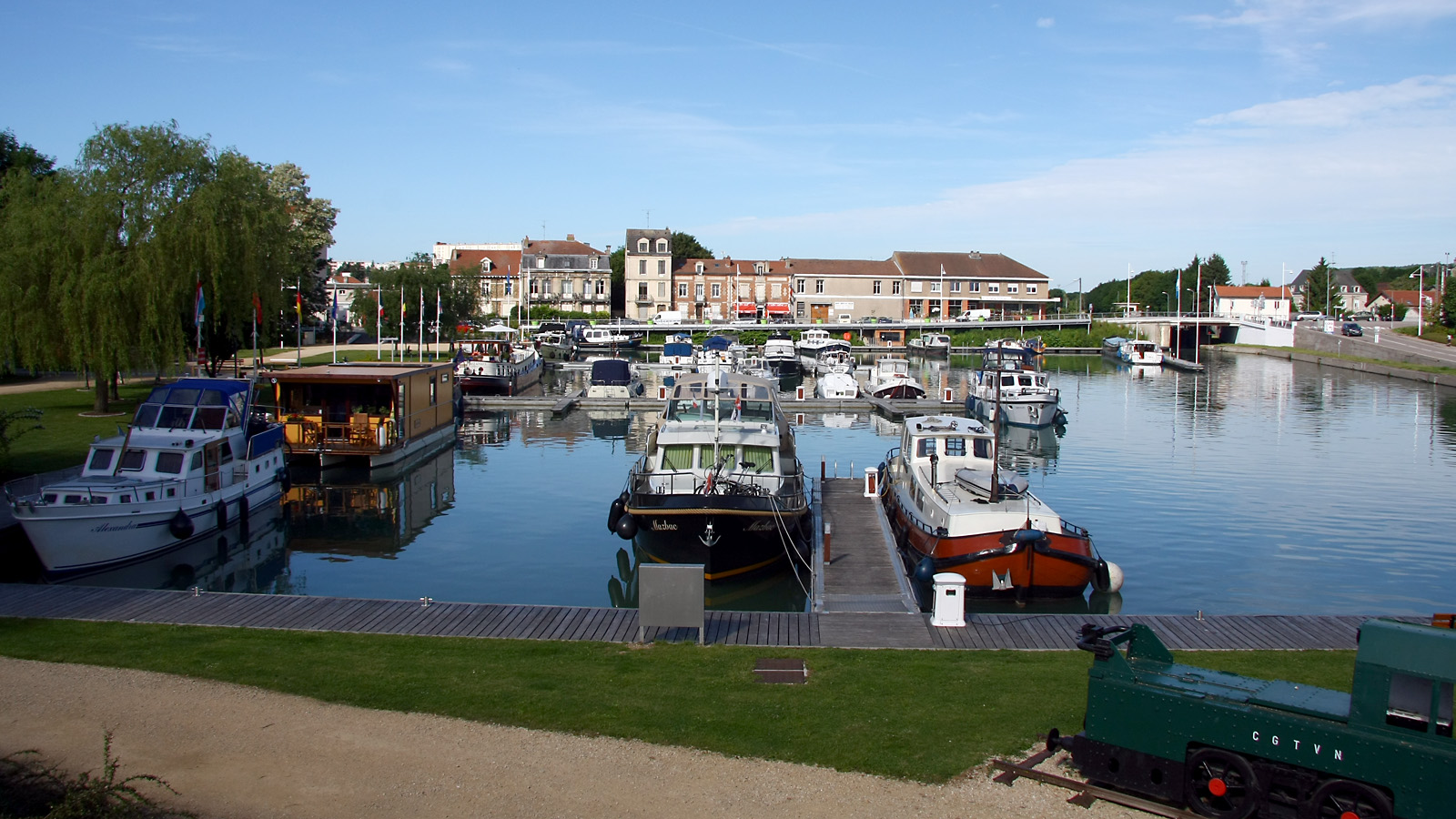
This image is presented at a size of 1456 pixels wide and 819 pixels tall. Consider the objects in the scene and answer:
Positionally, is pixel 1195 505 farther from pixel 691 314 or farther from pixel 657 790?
pixel 691 314

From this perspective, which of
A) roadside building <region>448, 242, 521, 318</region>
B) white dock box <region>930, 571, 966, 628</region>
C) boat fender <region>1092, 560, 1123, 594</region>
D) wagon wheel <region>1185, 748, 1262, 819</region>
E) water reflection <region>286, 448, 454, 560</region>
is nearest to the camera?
wagon wheel <region>1185, 748, 1262, 819</region>

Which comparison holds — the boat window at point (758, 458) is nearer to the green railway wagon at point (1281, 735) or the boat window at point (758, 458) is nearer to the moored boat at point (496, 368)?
the green railway wagon at point (1281, 735)

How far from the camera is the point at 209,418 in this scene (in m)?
27.4

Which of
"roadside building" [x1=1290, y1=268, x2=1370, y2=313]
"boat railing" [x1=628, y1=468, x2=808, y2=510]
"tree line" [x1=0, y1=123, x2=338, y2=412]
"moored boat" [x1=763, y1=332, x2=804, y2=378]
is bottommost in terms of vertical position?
"boat railing" [x1=628, y1=468, x2=808, y2=510]

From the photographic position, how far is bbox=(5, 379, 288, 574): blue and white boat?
71.7 ft

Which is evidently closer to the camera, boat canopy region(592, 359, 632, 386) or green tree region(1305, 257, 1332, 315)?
boat canopy region(592, 359, 632, 386)

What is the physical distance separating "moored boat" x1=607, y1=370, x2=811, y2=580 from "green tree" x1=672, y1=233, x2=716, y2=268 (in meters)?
109

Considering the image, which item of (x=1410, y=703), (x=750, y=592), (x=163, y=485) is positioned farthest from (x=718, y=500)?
(x=1410, y=703)

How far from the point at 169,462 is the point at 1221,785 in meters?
24.1

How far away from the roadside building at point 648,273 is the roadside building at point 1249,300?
6951cm

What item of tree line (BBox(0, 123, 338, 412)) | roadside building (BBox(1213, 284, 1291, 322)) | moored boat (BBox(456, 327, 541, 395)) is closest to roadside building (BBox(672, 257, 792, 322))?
moored boat (BBox(456, 327, 541, 395))

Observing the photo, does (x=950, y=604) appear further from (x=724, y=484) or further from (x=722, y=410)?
(x=722, y=410)

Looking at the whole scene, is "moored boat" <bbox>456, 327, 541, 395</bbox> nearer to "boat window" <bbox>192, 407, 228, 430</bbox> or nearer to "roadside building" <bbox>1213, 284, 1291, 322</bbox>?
"boat window" <bbox>192, 407, 228, 430</bbox>

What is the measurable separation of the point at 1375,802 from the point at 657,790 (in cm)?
616
